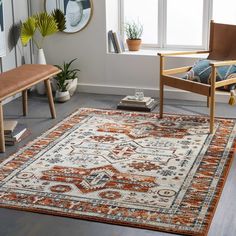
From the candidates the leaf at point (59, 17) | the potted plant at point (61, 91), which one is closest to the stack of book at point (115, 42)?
the leaf at point (59, 17)

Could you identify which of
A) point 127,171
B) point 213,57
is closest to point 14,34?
point 213,57

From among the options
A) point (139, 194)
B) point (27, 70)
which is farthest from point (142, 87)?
point (139, 194)

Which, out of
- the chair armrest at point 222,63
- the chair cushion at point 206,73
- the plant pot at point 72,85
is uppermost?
the chair armrest at point 222,63

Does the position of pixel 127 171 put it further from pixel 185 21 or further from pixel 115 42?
pixel 185 21

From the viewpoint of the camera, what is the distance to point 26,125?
16.0 ft

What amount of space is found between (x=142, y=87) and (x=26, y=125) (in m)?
1.50

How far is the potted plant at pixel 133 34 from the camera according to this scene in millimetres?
5957

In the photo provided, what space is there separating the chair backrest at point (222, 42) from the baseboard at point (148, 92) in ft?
1.58

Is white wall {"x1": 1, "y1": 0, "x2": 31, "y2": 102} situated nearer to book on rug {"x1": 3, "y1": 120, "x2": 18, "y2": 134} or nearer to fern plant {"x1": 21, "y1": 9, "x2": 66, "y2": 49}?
fern plant {"x1": 21, "y1": 9, "x2": 66, "y2": 49}

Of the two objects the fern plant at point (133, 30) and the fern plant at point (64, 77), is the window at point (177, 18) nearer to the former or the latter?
the fern plant at point (133, 30)

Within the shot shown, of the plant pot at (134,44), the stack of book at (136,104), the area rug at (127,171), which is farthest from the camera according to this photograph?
the plant pot at (134,44)

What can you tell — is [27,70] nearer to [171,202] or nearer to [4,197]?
[4,197]

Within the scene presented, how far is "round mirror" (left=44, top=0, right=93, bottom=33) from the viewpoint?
19.0 feet

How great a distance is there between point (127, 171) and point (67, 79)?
86.0 inches
